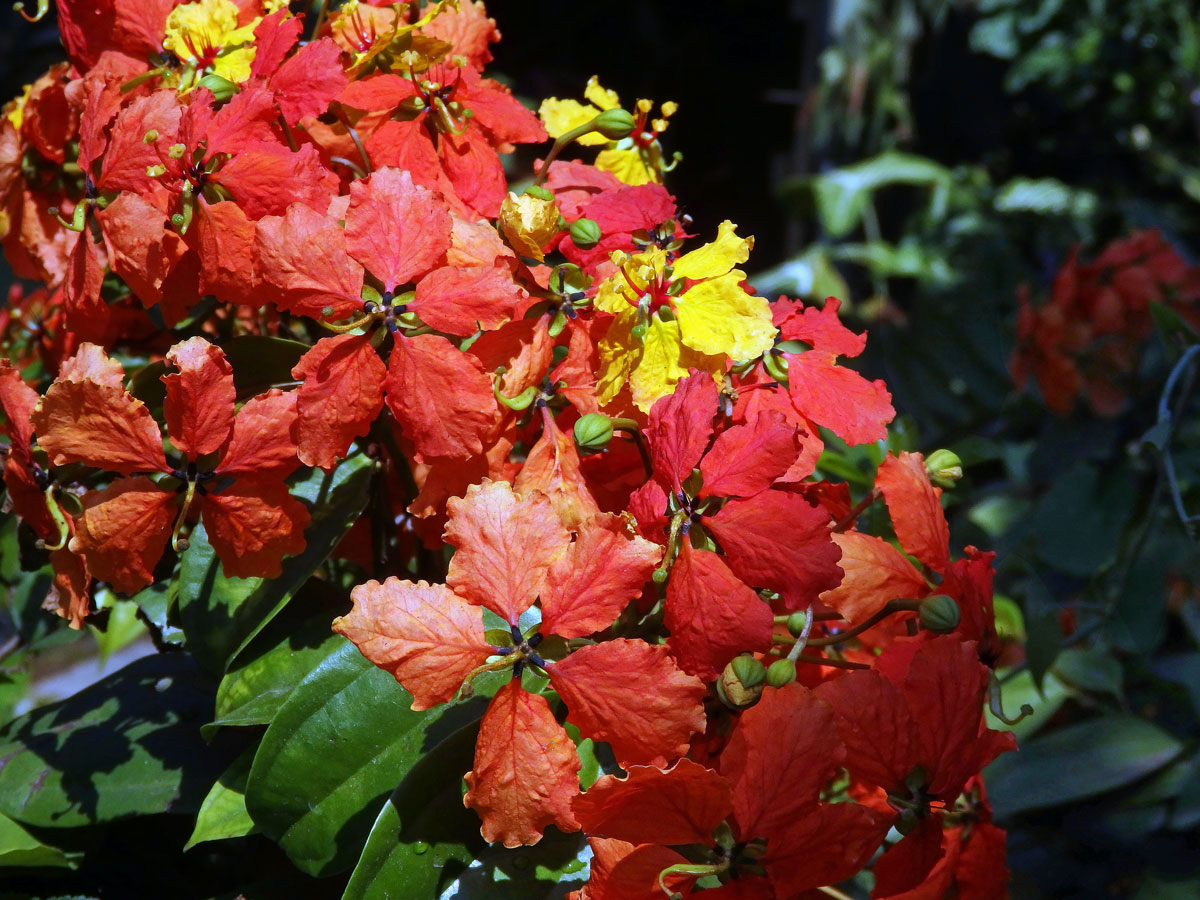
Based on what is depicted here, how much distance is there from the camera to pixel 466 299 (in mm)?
582

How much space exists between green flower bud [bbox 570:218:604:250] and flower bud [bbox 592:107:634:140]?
0.10m

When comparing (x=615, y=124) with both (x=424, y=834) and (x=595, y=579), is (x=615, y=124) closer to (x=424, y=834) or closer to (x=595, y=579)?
(x=595, y=579)

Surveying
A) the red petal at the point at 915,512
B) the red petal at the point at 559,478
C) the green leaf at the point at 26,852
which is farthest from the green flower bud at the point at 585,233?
the green leaf at the point at 26,852

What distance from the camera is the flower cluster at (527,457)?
535mm

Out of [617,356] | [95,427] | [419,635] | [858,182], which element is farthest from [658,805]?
[858,182]

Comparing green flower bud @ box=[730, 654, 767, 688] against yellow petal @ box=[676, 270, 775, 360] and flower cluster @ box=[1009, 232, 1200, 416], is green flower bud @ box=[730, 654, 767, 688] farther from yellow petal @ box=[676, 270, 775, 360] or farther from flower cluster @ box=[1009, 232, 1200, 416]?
flower cluster @ box=[1009, 232, 1200, 416]

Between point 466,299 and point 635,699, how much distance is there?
224 mm

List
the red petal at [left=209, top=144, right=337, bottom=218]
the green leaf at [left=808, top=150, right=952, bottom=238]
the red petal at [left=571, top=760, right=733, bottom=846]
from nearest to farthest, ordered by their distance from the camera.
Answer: the red petal at [left=571, top=760, right=733, bottom=846] < the red petal at [left=209, top=144, right=337, bottom=218] < the green leaf at [left=808, top=150, right=952, bottom=238]

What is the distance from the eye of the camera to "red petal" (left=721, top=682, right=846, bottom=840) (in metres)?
0.53

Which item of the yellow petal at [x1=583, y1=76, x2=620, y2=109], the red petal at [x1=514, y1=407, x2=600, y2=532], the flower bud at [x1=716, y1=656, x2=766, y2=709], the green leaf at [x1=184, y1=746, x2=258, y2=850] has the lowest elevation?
the green leaf at [x1=184, y1=746, x2=258, y2=850]

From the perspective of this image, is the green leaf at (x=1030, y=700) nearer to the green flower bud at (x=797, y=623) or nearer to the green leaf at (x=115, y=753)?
the green flower bud at (x=797, y=623)

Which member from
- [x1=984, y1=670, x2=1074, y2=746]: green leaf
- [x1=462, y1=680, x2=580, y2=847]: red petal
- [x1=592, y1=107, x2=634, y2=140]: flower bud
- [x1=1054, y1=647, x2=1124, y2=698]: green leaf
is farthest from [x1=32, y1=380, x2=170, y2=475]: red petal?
[x1=1054, y1=647, x2=1124, y2=698]: green leaf

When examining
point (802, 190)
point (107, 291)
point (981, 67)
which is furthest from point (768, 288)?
point (107, 291)

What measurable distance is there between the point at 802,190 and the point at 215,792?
279 centimetres
